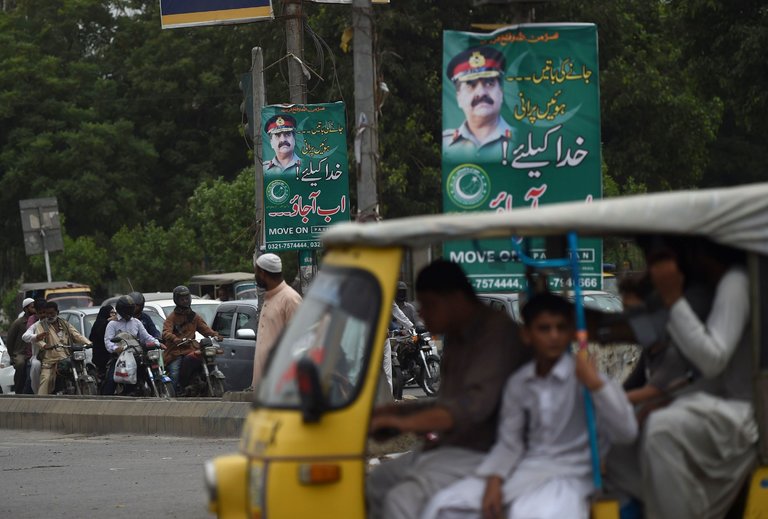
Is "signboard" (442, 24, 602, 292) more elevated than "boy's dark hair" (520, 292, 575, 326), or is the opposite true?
"signboard" (442, 24, 602, 292)

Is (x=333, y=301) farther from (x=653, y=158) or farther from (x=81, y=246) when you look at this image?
(x=81, y=246)

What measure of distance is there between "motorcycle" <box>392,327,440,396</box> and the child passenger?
1476 centimetres

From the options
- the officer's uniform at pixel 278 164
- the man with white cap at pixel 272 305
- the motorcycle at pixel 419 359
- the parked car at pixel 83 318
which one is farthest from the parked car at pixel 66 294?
the man with white cap at pixel 272 305

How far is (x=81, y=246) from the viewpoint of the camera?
52.0 m

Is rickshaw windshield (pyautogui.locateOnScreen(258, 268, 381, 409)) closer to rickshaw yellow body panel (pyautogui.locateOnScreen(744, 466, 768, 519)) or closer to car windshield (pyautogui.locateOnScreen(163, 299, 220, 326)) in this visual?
rickshaw yellow body panel (pyautogui.locateOnScreen(744, 466, 768, 519))

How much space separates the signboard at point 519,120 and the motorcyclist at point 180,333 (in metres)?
9.71

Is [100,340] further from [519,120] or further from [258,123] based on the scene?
[519,120]

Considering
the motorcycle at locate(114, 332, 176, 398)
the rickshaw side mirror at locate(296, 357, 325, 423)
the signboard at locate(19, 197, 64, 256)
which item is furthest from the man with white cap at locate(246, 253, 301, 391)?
the signboard at locate(19, 197, 64, 256)

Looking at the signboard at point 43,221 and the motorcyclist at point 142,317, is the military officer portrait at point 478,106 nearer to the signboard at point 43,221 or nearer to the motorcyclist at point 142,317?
the motorcyclist at point 142,317

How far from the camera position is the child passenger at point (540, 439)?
17.3 feet

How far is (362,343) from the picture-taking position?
561cm

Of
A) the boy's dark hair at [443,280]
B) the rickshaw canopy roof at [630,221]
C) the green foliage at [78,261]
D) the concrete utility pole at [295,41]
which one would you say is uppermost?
the concrete utility pole at [295,41]

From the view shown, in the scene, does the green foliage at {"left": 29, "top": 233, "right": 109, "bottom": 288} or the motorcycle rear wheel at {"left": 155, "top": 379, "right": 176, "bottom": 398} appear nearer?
the motorcycle rear wheel at {"left": 155, "top": 379, "right": 176, "bottom": 398}

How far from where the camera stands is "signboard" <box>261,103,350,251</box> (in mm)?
16500
